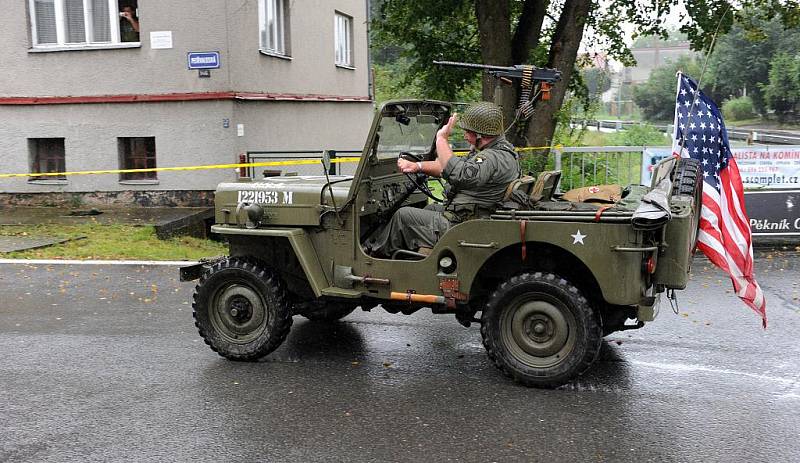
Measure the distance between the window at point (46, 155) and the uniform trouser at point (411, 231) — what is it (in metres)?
11.1

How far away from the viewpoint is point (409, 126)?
20.6 feet

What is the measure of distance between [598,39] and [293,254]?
11.4 metres

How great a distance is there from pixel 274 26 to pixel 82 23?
3.77 meters

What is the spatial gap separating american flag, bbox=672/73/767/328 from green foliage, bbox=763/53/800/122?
127 feet

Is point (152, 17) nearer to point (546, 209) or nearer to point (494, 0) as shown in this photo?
point (494, 0)

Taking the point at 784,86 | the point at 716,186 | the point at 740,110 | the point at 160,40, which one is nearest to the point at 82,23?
the point at 160,40

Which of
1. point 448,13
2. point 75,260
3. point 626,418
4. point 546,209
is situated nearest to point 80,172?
point 75,260

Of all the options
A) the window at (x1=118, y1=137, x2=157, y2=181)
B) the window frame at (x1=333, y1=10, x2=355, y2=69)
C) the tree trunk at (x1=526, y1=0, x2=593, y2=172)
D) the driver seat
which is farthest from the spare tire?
the window frame at (x1=333, y1=10, x2=355, y2=69)

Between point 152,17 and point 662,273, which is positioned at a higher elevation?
point 152,17

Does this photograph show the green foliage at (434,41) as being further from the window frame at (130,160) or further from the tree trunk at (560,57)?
the window frame at (130,160)

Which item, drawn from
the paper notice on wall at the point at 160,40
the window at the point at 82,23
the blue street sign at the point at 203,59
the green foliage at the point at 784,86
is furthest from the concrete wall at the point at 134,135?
the green foliage at the point at 784,86

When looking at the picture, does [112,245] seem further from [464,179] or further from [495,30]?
A: [464,179]

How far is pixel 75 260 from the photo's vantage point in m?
10.1

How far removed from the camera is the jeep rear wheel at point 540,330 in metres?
5.23
